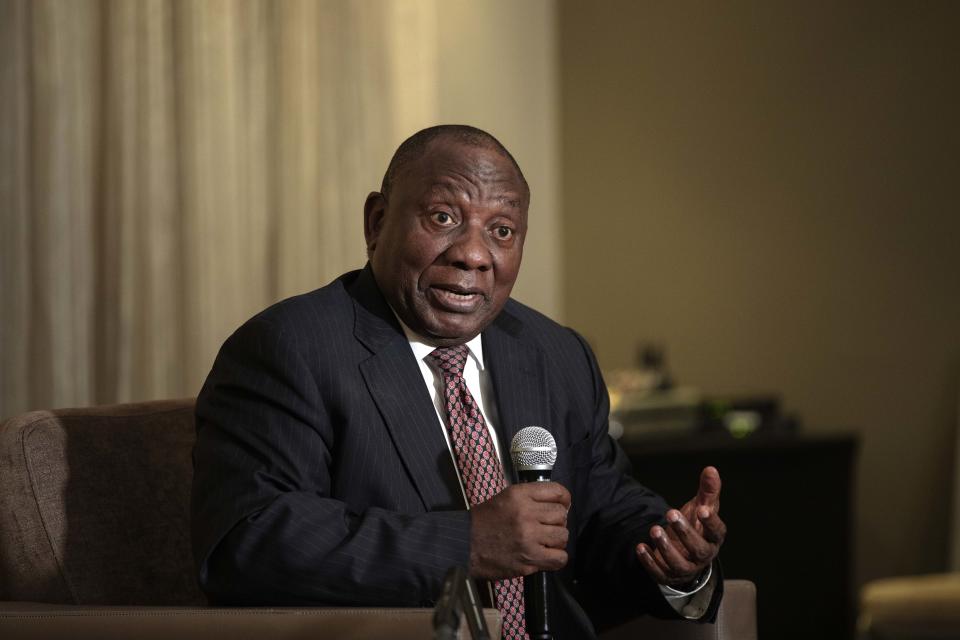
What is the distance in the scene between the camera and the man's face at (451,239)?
2128 mm

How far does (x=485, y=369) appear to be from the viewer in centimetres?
231

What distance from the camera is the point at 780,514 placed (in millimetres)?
4391

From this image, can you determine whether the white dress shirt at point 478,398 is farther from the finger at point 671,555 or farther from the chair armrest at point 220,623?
the chair armrest at point 220,623

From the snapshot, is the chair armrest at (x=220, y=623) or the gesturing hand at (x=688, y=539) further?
the gesturing hand at (x=688, y=539)

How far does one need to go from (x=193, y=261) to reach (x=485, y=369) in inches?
61.3

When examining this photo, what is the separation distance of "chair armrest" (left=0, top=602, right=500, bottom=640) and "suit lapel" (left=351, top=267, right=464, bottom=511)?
347mm

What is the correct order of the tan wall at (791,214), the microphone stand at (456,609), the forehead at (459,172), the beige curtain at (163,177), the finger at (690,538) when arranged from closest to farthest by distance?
the microphone stand at (456,609) → the finger at (690,538) → the forehead at (459,172) → the beige curtain at (163,177) → the tan wall at (791,214)

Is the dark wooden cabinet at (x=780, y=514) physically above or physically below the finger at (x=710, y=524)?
below

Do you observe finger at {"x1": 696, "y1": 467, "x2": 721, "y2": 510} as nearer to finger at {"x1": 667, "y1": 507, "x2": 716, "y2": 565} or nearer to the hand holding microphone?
finger at {"x1": 667, "y1": 507, "x2": 716, "y2": 565}

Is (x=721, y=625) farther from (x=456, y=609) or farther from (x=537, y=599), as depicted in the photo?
(x=456, y=609)

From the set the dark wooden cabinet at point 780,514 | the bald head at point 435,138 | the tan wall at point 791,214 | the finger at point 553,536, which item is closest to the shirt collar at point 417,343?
the bald head at point 435,138

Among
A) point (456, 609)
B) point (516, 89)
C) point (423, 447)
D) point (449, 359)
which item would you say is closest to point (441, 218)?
point (449, 359)

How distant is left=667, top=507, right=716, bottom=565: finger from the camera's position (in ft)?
6.66

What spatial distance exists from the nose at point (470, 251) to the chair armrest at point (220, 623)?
2.10ft
